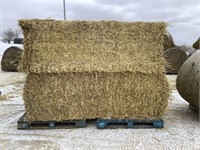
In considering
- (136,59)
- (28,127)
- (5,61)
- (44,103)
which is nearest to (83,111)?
(44,103)

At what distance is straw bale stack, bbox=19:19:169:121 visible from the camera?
13.1 feet

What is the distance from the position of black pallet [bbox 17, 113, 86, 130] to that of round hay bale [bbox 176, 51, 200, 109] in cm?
180

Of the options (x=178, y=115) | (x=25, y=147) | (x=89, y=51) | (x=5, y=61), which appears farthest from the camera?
(x=5, y=61)

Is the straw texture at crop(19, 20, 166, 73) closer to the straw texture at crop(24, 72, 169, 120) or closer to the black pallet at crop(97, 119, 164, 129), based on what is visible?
the straw texture at crop(24, 72, 169, 120)

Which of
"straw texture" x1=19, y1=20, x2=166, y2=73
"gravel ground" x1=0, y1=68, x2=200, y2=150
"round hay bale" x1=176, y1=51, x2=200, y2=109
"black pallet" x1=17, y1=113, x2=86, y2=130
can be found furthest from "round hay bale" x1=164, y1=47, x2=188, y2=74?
"black pallet" x1=17, y1=113, x2=86, y2=130

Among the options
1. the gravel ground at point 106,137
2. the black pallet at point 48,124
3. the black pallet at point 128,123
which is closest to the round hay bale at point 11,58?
the gravel ground at point 106,137

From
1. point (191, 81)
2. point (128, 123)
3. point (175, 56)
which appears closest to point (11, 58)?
point (175, 56)

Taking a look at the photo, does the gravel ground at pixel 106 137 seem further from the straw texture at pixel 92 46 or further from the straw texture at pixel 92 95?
the straw texture at pixel 92 46

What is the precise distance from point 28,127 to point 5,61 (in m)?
7.37

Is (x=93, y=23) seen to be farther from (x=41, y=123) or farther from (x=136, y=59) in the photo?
(x=41, y=123)

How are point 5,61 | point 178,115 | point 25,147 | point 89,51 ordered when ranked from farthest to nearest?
point 5,61 < point 178,115 < point 89,51 < point 25,147

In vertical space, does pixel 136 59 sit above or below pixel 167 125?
above

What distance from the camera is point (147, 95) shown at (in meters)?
4.15

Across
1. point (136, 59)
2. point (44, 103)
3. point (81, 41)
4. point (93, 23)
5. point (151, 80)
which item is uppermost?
point (93, 23)
